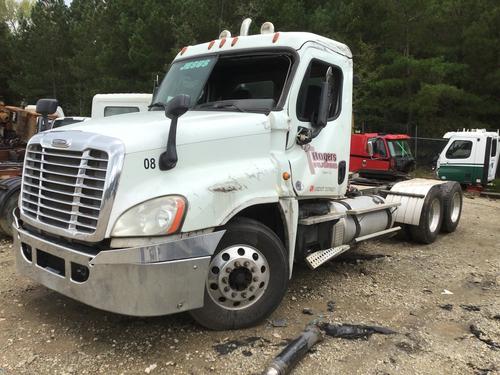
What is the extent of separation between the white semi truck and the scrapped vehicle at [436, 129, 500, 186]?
45.2 ft

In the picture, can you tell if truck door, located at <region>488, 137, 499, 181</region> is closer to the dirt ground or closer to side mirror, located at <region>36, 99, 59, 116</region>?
the dirt ground

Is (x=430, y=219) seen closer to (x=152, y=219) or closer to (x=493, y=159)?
(x=152, y=219)

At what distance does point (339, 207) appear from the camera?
577cm

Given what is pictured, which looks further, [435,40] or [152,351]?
[435,40]

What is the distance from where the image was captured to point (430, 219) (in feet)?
26.8

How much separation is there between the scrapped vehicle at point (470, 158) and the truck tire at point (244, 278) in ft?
50.4

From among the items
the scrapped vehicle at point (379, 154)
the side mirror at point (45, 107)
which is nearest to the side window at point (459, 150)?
the scrapped vehicle at point (379, 154)

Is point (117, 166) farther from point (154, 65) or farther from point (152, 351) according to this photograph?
point (154, 65)

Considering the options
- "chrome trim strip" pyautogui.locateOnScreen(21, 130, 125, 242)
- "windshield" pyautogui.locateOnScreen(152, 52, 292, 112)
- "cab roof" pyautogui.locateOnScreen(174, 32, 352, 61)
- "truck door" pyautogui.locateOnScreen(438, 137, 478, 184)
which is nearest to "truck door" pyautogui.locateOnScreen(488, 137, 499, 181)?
"truck door" pyautogui.locateOnScreen(438, 137, 478, 184)

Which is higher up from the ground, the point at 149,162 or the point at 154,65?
the point at 154,65

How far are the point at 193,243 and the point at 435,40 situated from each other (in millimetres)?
25566

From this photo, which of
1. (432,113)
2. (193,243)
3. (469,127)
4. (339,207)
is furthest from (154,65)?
(193,243)

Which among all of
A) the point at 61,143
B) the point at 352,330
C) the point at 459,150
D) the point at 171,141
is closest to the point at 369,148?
the point at 459,150

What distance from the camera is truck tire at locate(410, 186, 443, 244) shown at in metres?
7.90
